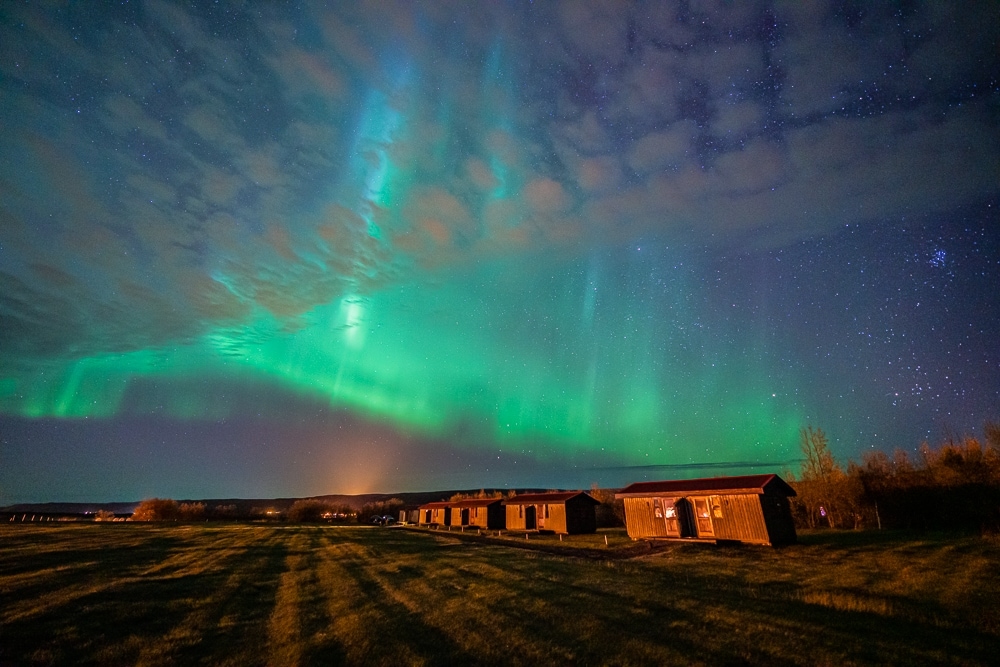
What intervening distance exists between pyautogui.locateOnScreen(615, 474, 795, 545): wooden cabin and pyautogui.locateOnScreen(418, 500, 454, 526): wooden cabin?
133 ft

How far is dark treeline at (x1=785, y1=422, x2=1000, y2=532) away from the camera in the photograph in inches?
1487

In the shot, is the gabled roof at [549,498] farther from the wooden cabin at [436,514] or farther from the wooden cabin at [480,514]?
the wooden cabin at [436,514]

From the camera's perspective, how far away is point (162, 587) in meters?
18.8

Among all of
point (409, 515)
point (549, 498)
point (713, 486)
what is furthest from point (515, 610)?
point (409, 515)

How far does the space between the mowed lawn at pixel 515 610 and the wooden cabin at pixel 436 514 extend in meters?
48.1

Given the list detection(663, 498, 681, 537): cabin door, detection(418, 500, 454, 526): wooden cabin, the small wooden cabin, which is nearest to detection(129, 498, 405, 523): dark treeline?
detection(418, 500, 454, 526): wooden cabin

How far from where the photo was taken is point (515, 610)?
1407 centimetres

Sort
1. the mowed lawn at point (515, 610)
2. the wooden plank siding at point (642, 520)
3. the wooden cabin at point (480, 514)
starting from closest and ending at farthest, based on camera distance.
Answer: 1. the mowed lawn at point (515, 610)
2. the wooden plank siding at point (642, 520)
3. the wooden cabin at point (480, 514)

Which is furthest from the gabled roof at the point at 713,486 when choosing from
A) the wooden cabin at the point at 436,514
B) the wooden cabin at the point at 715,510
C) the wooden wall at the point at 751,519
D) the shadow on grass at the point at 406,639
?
the wooden cabin at the point at 436,514

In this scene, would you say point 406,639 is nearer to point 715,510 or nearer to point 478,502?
point 715,510

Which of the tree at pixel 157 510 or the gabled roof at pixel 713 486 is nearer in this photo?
the gabled roof at pixel 713 486

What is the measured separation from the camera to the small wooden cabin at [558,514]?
46.8 metres

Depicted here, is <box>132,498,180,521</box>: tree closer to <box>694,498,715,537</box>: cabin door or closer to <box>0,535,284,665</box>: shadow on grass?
<box>0,535,284,665</box>: shadow on grass

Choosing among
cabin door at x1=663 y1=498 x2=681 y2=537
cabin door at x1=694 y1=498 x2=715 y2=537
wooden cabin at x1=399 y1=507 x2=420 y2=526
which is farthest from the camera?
wooden cabin at x1=399 y1=507 x2=420 y2=526
